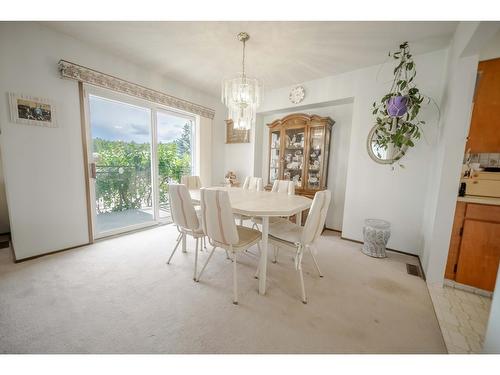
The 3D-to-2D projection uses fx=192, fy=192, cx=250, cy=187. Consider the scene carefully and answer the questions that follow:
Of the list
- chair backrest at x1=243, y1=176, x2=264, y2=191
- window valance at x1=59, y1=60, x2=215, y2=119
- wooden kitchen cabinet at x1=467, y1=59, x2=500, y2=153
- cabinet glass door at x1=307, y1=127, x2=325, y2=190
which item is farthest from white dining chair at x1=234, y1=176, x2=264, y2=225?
wooden kitchen cabinet at x1=467, y1=59, x2=500, y2=153

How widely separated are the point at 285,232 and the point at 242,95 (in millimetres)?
1482

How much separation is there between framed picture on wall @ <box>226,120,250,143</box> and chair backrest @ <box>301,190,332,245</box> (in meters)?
2.66

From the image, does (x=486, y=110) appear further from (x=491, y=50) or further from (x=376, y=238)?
(x=376, y=238)

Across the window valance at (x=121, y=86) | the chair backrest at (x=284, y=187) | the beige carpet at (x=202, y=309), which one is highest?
the window valance at (x=121, y=86)

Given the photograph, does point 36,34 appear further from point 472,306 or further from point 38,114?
point 472,306

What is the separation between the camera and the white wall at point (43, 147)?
188 centimetres

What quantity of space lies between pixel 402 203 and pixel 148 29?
3533 millimetres

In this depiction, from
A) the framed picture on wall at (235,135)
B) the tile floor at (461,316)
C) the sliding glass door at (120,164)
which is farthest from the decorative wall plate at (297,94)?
the tile floor at (461,316)

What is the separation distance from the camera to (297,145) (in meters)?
3.38

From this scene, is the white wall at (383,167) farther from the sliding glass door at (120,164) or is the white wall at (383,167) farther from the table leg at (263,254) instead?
the sliding glass door at (120,164)

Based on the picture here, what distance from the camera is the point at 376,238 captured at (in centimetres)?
233

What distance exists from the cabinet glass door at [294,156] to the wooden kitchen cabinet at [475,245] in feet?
6.34

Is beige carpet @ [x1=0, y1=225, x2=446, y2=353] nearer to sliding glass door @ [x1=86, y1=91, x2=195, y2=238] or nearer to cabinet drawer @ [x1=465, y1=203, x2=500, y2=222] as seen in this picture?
cabinet drawer @ [x1=465, y1=203, x2=500, y2=222]
